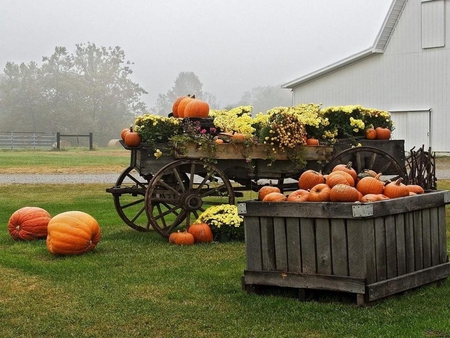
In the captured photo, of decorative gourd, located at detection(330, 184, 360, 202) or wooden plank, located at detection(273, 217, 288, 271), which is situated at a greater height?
decorative gourd, located at detection(330, 184, 360, 202)

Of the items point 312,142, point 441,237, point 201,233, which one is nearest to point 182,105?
Result: point 312,142

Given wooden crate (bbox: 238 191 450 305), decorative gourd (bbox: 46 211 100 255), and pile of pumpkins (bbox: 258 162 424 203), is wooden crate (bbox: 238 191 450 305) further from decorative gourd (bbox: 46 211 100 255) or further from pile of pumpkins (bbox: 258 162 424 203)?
decorative gourd (bbox: 46 211 100 255)

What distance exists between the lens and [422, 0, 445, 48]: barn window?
31.9 metres

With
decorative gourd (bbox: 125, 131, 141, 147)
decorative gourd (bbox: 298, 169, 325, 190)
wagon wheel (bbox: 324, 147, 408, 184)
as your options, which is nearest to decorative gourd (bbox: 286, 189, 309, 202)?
decorative gourd (bbox: 298, 169, 325, 190)

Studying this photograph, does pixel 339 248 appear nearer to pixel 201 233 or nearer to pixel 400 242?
pixel 400 242

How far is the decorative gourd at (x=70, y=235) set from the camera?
8781 millimetres

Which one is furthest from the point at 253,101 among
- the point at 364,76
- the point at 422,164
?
the point at 422,164

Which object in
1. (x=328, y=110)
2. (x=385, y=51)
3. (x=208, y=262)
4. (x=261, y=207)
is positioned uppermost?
(x=385, y=51)

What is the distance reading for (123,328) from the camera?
568 cm

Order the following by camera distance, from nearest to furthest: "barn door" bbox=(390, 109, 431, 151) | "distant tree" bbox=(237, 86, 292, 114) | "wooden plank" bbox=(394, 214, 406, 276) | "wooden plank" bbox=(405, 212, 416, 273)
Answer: "wooden plank" bbox=(394, 214, 406, 276) → "wooden plank" bbox=(405, 212, 416, 273) → "barn door" bbox=(390, 109, 431, 151) → "distant tree" bbox=(237, 86, 292, 114)

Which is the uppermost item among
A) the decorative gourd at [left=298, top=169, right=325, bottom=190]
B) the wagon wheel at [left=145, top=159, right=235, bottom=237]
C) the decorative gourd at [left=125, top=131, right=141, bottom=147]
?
the decorative gourd at [left=125, top=131, right=141, bottom=147]

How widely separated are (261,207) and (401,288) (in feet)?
4.13

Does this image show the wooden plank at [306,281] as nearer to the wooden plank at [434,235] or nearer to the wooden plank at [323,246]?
the wooden plank at [323,246]

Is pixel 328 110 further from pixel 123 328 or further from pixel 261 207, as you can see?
pixel 123 328
